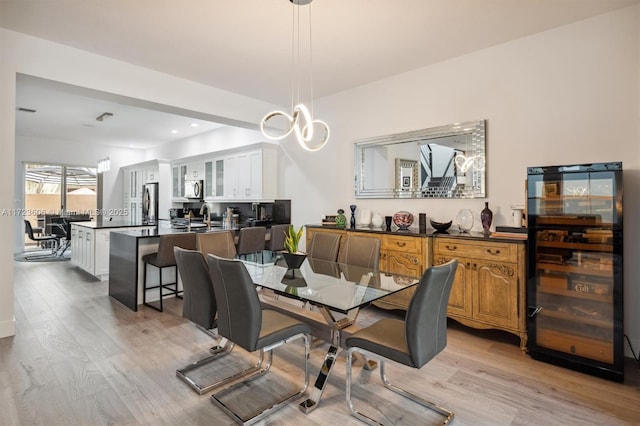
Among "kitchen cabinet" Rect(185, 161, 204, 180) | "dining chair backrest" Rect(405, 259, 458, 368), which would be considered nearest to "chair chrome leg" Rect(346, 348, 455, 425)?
"dining chair backrest" Rect(405, 259, 458, 368)

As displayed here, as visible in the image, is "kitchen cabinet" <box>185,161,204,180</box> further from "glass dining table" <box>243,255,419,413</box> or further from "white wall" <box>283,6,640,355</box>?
"glass dining table" <box>243,255,419,413</box>

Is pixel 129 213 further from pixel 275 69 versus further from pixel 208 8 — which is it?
pixel 208 8

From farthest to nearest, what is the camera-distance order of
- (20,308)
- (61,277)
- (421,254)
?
(61,277), (20,308), (421,254)

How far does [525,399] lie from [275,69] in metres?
3.89

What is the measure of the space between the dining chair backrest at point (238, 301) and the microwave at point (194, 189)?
217 inches

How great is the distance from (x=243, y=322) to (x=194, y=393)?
0.76m

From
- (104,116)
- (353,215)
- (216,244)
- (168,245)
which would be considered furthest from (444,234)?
(104,116)

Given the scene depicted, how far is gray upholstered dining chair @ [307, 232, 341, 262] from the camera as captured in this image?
3.55 meters

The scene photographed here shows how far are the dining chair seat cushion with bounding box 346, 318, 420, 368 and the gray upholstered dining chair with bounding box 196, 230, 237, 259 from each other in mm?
1909

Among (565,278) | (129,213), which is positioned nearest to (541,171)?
(565,278)

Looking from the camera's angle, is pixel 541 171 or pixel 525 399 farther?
pixel 541 171

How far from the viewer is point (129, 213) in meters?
9.45

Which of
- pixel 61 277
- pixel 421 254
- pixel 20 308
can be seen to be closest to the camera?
pixel 421 254

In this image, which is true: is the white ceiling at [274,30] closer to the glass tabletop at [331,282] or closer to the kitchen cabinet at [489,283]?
the kitchen cabinet at [489,283]
